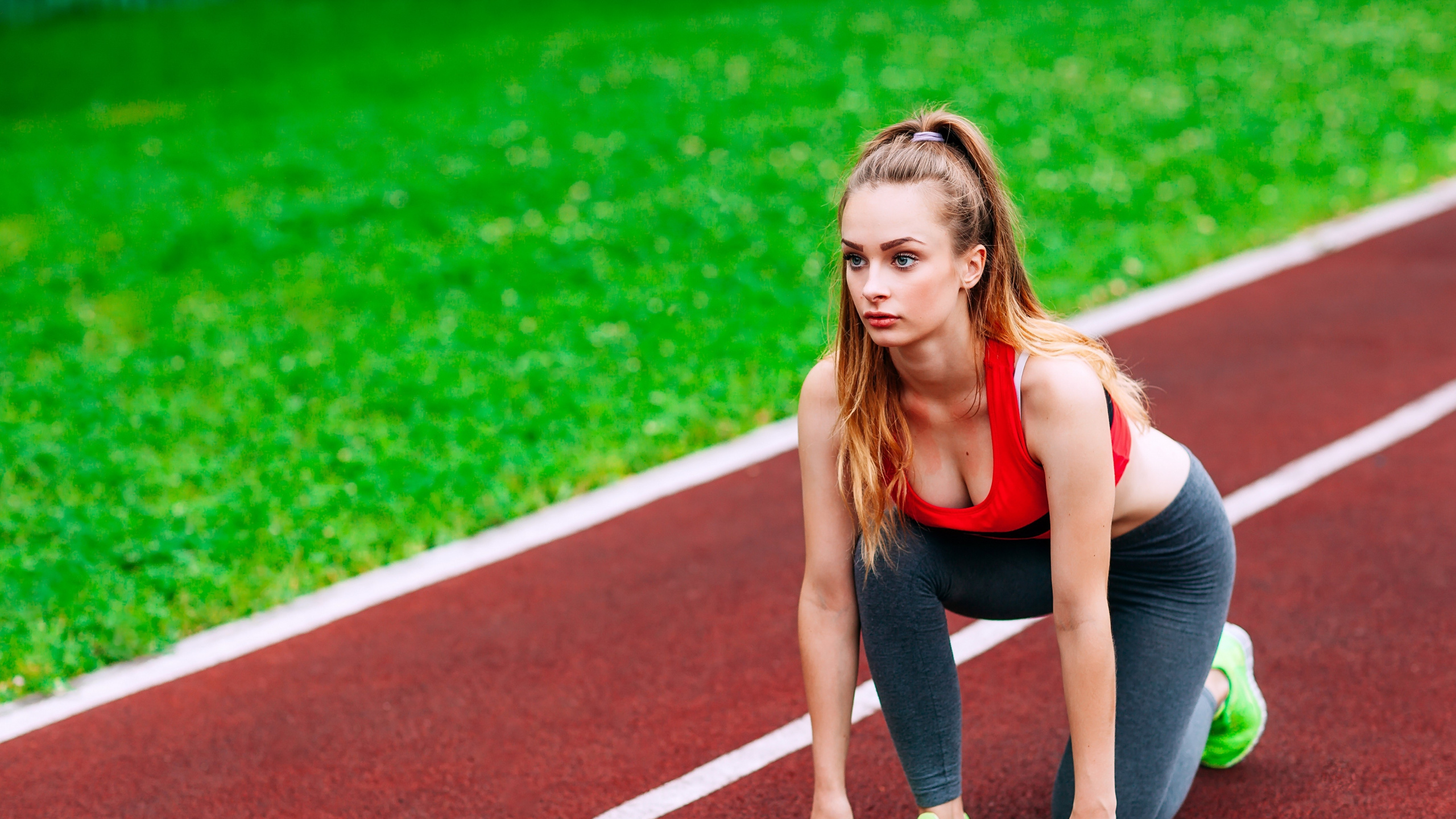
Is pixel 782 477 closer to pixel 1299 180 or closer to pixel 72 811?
pixel 72 811

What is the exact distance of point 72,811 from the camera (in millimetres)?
3902

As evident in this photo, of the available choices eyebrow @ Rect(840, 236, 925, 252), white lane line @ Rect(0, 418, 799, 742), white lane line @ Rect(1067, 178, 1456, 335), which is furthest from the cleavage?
white lane line @ Rect(1067, 178, 1456, 335)

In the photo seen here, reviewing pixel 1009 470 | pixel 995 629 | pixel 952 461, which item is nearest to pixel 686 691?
pixel 995 629

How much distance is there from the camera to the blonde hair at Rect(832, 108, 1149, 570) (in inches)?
108

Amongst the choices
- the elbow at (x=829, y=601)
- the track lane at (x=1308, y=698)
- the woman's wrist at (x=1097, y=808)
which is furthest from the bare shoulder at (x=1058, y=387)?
the track lane at (x=1308, y=698)

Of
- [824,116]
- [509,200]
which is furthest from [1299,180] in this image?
[509,200]

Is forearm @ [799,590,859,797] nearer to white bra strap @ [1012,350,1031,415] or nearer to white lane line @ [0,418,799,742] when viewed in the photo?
white bra strap @ [1012,350,1031,415]

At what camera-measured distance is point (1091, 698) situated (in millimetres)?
2836

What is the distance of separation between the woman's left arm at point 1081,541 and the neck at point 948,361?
0.13m

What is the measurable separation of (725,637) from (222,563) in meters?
2.10

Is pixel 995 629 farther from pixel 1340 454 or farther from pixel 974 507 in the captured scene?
pixel 1340 454

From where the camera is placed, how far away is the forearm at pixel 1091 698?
9.23ft

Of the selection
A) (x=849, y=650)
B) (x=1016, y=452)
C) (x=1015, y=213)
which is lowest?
(x=849, y=650)

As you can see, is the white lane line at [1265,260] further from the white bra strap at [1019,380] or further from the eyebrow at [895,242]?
the eyebrow at [895,242]
